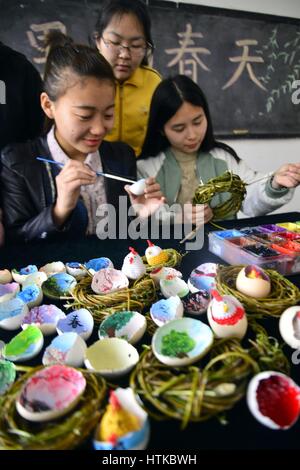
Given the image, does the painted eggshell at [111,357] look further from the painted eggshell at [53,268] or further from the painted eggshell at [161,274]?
the painted eggshell at [53,268]

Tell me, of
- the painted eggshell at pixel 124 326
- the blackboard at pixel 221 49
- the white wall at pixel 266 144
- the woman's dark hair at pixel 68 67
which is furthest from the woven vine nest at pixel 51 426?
the white wall at pixel 266 144

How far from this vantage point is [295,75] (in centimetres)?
174

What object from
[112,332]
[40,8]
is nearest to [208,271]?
[112,332]

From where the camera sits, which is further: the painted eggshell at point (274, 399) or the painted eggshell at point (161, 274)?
the painted eggshell at point (161, 274)

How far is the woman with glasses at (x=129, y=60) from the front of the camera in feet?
3.96

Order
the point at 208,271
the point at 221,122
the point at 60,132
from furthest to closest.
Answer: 1. the point at 221,122
2. the point at 60,132
3. the point at 208,271

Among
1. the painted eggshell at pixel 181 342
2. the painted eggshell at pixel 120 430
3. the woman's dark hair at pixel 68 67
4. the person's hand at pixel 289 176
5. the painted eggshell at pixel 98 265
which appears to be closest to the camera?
the painted eggshell at pixel 120 430

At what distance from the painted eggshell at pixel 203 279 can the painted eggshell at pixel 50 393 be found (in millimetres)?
321

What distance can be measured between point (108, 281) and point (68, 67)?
70cm

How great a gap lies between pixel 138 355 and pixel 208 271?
1.00 ft

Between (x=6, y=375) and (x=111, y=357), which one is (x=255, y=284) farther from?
(x=6, y=375)

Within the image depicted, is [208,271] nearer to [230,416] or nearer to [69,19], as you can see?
[230,416]

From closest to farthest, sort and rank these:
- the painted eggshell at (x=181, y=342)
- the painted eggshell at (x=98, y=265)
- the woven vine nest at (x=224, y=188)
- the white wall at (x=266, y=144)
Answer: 1. the painted eggshell at (x=181, y=342)
2. the painted eggshell at (x=98, y=265)
3. the woven vine nest at (x=224, y=188)
4. the white wall at (x=266, y=144)

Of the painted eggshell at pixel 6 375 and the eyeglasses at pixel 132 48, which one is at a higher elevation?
the eyeglasses at pixel 132 48
